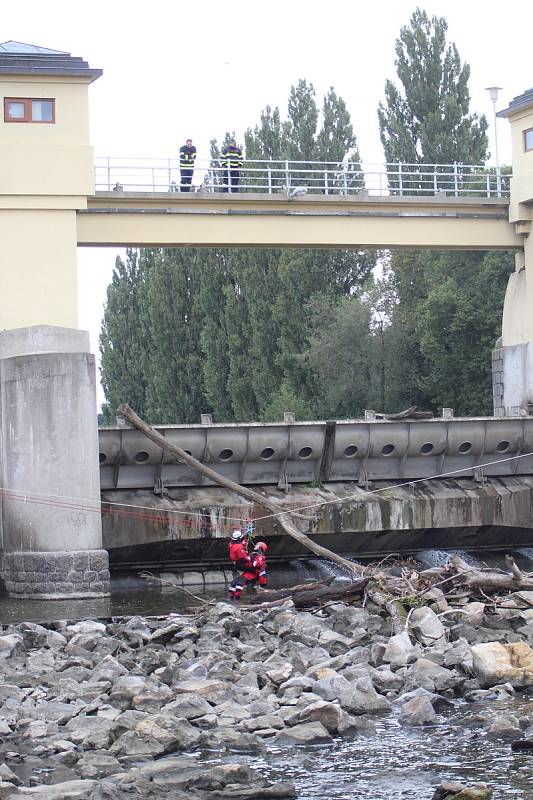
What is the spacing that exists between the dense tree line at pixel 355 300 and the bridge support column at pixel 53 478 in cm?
2451

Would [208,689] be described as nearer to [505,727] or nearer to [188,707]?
[188,707]

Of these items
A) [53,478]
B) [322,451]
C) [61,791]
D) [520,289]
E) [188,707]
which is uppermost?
[520,289]

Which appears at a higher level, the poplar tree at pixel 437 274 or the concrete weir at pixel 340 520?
the poplar tree at pixel 437 274

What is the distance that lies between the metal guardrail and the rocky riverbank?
801 cm

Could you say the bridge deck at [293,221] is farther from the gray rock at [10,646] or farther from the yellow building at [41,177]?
the gray rock at [10,646]

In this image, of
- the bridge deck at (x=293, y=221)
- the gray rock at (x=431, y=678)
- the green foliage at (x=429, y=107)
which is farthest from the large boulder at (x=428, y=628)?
the green foliage at (x=429, y=107)

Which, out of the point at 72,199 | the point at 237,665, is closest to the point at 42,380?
the point at 72,199

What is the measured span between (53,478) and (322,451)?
25.5 feet

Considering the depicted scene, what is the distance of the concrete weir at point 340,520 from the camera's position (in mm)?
28766

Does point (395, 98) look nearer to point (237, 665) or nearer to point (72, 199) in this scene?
point (72, 199)

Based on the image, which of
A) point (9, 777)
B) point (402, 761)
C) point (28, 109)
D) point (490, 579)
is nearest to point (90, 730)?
point (9, 777)

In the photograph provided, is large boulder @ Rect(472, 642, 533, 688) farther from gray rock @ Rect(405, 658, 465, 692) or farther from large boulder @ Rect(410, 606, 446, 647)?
large boulder @ Rect(410, 606, 446, 647)

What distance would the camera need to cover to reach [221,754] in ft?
45.3

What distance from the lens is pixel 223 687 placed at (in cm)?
1565
